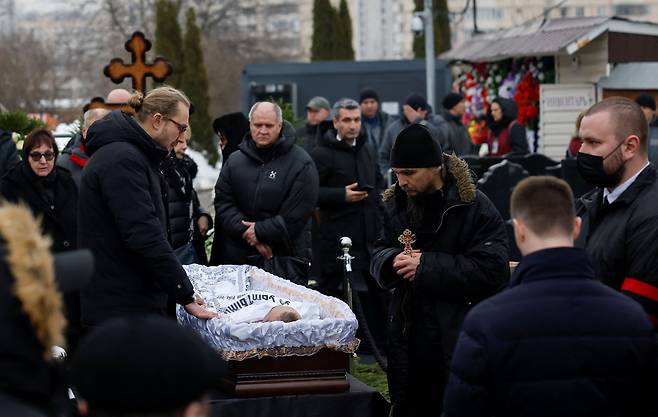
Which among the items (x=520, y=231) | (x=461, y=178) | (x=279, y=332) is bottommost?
(x=279, y=332)

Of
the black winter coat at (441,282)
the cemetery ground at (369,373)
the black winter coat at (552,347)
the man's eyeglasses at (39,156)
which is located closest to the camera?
the black winter coat at (552,347)

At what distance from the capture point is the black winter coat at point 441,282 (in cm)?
637

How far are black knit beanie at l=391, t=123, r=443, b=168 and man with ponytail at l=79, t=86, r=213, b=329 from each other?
1115mm

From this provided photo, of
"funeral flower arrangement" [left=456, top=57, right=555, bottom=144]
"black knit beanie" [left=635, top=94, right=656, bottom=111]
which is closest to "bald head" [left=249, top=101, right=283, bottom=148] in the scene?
"black knit beanie" [left=635, top=94, right=656, bottom=111]

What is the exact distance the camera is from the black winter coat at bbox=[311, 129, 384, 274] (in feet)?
35.6

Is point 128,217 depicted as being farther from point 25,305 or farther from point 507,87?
point 507,87

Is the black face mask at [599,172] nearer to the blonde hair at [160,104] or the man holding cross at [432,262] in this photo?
the man holding cross at [432,262]

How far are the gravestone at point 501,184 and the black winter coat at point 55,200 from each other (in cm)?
571

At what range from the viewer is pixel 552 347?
4.21 metres

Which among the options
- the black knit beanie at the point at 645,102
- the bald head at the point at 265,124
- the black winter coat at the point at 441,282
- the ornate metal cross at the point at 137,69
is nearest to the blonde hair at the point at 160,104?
the black winter coat at the point at 441,282

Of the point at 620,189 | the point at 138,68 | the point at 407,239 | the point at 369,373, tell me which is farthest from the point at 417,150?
the point at 138,68

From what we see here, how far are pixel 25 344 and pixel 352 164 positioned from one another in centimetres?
773

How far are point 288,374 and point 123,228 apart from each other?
1.16m

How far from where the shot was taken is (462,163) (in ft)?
21.4
